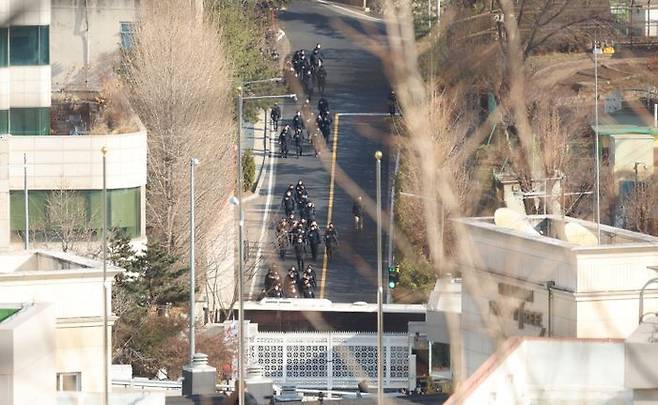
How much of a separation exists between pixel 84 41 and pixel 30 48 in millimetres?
7569

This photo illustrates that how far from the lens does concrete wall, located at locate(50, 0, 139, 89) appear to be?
33.7 meters

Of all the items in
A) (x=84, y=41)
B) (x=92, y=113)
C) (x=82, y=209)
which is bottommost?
(x=82, y=209)

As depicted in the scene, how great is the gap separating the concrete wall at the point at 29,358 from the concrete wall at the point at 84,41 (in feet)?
83.9

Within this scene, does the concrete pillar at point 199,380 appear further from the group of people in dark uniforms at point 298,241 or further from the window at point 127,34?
the window at point 127,34

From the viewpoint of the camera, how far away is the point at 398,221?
2786cm

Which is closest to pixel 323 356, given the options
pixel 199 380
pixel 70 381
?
pixel 199 380

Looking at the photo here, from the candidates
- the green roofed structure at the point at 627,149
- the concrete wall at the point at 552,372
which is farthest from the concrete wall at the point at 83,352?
the green roofed structure at the point at 627,149

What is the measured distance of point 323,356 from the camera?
24.8m

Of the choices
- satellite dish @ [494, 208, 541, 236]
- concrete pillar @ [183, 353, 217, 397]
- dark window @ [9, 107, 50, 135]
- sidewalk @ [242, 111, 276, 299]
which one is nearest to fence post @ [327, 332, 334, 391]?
sidewalk @ [242, 111, 276, 299]

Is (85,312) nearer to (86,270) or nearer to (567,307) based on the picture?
(86,270)

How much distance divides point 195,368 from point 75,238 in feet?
26.5

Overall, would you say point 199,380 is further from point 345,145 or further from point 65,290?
point 345,145

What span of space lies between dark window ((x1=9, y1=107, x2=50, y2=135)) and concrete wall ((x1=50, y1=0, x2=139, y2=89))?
598cm

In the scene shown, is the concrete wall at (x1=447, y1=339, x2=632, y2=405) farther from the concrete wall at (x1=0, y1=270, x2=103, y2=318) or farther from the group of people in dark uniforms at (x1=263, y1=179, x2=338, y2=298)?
the group of people in dark uniforms at (x1=263, y1=179, x2=338, y2=298)
